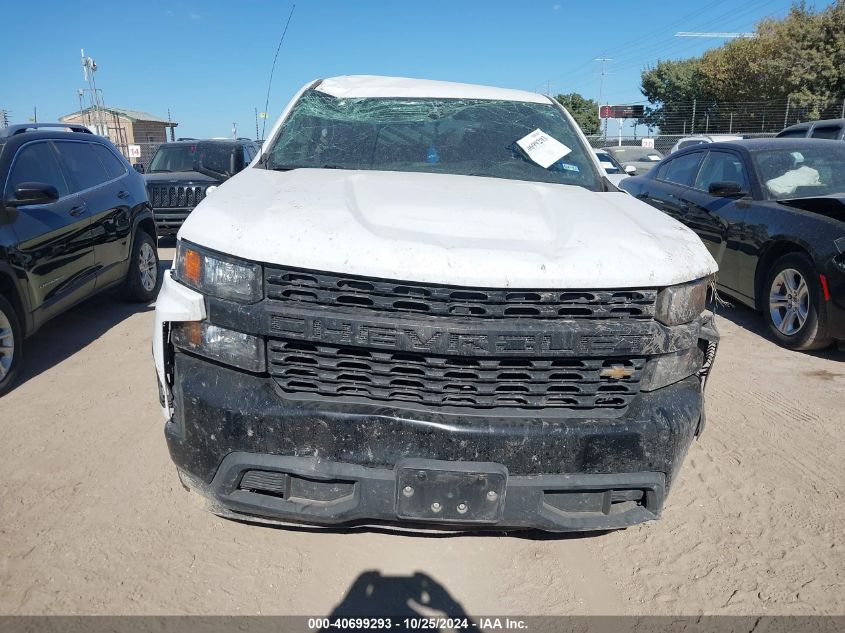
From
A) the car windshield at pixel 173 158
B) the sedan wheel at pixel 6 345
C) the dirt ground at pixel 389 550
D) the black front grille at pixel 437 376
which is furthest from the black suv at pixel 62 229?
the car windshield at pixel 173 158

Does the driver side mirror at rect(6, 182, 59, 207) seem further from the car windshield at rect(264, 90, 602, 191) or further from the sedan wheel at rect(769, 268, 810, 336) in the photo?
the sedan wheel at rect(769, 268, 810, 336)

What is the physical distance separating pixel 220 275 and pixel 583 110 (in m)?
75.7

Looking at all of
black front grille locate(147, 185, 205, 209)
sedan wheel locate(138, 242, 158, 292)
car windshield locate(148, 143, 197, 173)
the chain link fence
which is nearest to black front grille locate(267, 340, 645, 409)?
sedan wheel locate(138, 242, 158, 292)

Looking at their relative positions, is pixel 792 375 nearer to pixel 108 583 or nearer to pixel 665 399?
pixel 665 399

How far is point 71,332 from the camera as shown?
5.63 metres

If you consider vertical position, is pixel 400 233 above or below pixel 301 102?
below

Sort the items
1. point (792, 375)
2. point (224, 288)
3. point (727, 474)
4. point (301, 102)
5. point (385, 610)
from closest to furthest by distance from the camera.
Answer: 1. point (224, 288)
2. point (385, 610)
3. point (727, 474)
4. point (301, 102)
5. point (792, 375)

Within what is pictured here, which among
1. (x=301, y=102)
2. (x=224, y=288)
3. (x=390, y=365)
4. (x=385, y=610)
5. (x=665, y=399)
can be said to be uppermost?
(x=301, y=102)

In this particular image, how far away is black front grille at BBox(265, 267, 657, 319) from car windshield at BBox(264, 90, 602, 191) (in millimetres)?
1272

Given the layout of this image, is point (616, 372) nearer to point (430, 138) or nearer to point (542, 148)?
point (542, 148)

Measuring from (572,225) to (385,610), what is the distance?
5.24 feet

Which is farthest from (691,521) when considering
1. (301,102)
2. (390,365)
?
(301,102)

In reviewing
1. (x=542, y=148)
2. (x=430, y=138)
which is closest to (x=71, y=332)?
(x=430, y=138)

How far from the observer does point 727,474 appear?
335cm
